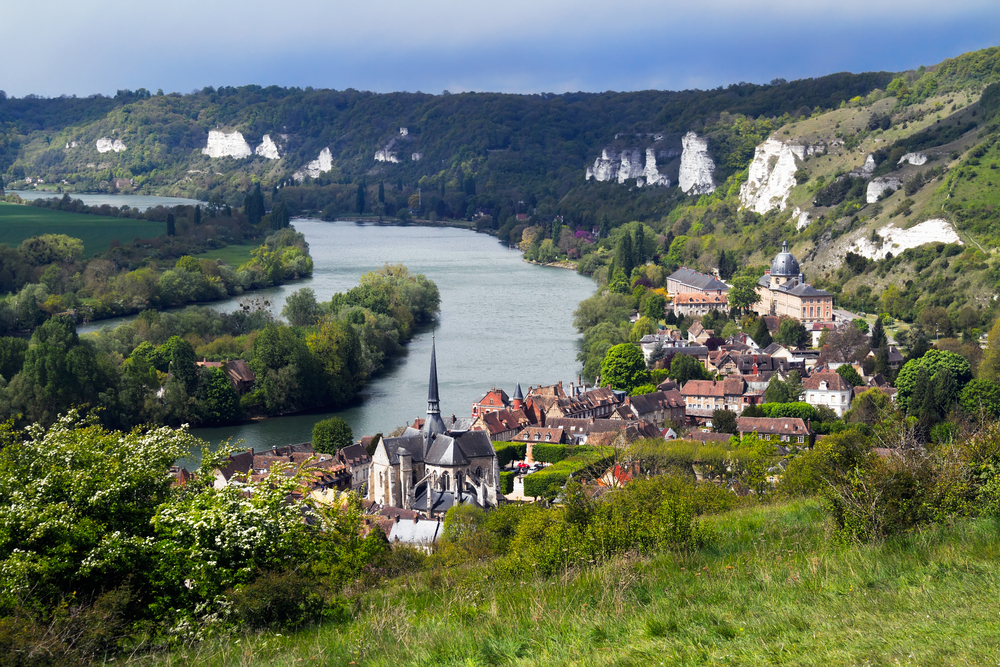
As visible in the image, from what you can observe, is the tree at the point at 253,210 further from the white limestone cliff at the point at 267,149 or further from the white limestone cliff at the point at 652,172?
the white limestone cliff at the point at 267,149

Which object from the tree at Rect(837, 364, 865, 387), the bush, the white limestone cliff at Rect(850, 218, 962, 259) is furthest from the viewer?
the white limestone cliff at Rect(850, 218, 962, 259)

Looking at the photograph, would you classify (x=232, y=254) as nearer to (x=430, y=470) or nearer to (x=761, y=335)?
(x=761, y=335)

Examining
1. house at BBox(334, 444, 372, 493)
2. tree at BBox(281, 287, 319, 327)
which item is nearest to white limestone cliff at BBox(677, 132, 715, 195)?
tree at BBox(281, 287, 319, 327)

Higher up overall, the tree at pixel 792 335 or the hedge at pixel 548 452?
the tree at pixel 792 335

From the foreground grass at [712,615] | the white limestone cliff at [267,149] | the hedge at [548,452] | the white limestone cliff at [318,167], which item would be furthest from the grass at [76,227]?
the white limestone cliff at [267,149]

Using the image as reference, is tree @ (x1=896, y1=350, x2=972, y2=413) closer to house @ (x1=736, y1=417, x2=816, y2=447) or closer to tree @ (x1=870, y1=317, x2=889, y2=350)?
house @ (x1=736, y1=417, x2=816, y2=447)

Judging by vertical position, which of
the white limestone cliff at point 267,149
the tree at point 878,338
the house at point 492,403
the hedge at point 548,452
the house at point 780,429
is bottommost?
the hedge at point 548,452
